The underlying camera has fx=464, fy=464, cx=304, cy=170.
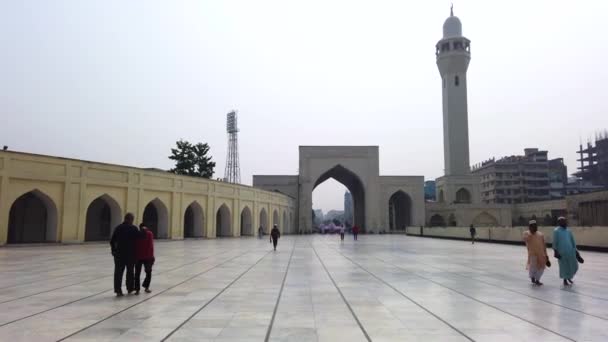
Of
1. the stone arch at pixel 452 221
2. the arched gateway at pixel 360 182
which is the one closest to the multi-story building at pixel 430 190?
the stone arch at pixel 452 221

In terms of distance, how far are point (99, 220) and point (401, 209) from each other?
46414mm

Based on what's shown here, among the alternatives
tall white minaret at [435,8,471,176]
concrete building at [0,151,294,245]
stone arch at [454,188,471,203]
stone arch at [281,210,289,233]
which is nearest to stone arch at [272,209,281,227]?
stone arch at [281,210,289,233]

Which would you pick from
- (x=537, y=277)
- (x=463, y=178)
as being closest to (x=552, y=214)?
(x=463, y=178)

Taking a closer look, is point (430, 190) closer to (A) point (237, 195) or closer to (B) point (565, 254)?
(A) point (237, 195)

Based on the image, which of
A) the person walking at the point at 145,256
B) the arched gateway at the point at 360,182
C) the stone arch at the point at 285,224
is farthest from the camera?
the arched gateway at the point at 360,182

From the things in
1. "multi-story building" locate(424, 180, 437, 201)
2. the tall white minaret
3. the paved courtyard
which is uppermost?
the tall white minaret

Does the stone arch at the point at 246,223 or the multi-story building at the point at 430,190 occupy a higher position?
the multi-story building at the point at 430,190

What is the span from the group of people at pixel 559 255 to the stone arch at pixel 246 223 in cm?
3228

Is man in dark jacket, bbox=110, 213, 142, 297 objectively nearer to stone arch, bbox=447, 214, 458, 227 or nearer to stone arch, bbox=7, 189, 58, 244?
stone arch, bbox=7, 189, 58, 244

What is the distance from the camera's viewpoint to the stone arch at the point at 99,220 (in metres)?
25.9

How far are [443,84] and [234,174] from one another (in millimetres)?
29537

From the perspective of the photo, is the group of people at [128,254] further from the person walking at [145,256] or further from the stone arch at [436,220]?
the stone arch at [436,220]

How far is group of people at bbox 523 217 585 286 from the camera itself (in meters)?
8.55

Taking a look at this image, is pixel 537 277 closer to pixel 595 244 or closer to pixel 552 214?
pixel 595 244
